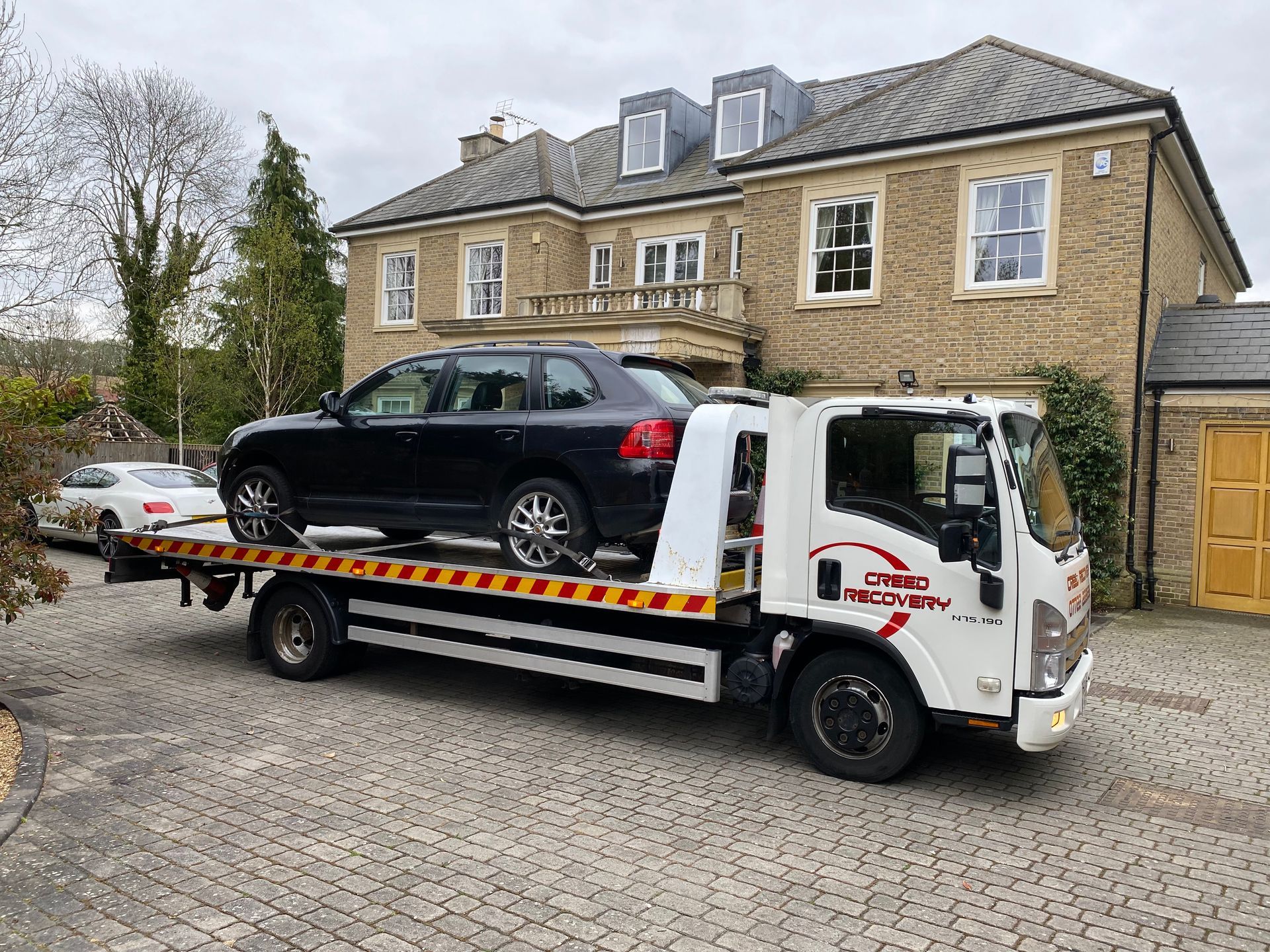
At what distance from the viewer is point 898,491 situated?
5.29 metres

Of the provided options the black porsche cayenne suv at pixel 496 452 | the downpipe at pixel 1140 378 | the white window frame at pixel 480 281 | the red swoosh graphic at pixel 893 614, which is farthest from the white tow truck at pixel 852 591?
the white window frame at pixel 480 281

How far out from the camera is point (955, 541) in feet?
16.2

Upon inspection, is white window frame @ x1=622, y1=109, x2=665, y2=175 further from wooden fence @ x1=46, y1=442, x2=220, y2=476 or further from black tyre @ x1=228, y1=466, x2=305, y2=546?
black tyre @ x1=228, y1=466, x2=305, y2=546

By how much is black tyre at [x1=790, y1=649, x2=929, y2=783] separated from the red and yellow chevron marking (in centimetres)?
77

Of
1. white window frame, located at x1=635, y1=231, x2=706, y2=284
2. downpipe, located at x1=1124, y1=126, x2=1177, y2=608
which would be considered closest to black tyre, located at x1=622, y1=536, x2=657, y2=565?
downpipe, located at x1=1124, y1=126, x2=1177, y2=608

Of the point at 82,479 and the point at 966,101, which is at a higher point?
the point at 966,101

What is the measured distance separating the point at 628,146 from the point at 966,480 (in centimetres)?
1690

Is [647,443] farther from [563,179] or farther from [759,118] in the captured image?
[563,179]

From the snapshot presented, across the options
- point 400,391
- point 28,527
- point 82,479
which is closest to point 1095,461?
point 400,391

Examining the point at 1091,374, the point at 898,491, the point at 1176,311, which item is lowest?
the point at 898,491

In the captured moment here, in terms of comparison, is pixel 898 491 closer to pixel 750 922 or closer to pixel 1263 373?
pixel 750 922

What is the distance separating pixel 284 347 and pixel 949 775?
22938 millimetres

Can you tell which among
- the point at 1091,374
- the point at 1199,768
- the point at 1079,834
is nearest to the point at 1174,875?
the point at 1079,834

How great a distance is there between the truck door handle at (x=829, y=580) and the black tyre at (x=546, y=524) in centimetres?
150
